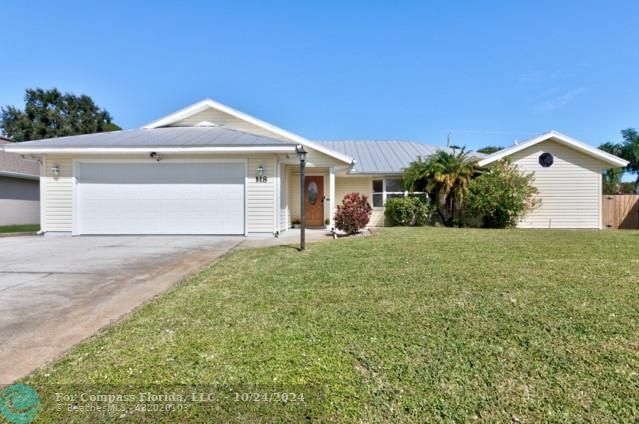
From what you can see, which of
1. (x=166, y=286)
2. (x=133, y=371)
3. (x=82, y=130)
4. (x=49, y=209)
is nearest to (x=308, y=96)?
(x=49, y=209)

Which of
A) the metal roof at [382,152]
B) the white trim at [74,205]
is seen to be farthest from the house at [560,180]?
the white trim at [74,205]

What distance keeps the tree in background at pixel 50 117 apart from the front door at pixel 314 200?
35.9 m

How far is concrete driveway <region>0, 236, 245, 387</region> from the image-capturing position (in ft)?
9.20

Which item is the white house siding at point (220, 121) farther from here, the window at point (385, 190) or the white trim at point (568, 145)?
the white trim at point (568, 145)

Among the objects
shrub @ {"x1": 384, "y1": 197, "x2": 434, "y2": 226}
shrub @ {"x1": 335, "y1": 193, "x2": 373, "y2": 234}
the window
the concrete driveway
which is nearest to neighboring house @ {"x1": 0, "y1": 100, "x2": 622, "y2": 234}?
the concrete driveway

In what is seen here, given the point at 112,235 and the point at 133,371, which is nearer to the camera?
the point at 133,371

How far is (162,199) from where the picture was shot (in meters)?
9.85

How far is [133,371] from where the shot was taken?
2.27 meters

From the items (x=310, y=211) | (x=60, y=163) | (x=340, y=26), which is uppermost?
(x=340, y=26)

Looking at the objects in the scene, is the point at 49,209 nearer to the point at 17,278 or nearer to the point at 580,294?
the point at 17,278

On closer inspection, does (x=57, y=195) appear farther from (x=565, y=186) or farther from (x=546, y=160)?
(x=565, y=186)

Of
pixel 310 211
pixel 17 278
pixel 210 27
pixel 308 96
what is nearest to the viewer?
pixel 17 278

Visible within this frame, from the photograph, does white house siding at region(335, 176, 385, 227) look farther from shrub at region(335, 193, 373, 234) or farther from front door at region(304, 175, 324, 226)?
shrub at region(335, 193, 373, 234)

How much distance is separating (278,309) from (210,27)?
39.4 feet
